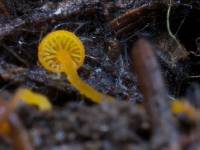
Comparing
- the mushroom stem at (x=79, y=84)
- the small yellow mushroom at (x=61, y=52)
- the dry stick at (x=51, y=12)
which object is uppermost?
the dry stick at (x=51, y=12)

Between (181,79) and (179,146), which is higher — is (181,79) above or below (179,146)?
below

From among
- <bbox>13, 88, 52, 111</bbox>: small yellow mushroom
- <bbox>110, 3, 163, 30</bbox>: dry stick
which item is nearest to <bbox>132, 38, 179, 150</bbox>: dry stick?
<bbox>13, 88, 52, 111</bbox>: small yellow mushroom

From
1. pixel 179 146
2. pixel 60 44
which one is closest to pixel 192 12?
pixel 60 44

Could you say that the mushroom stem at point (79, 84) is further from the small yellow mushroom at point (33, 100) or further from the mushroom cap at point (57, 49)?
the small yellow mushroom at point (33, 100)

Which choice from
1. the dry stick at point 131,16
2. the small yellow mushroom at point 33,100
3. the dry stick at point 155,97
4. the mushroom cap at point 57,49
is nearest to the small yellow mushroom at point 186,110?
the dry stick at point 155,97

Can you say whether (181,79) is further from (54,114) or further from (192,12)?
(54,114)

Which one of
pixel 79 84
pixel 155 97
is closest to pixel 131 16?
pixel 79 84
